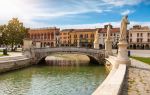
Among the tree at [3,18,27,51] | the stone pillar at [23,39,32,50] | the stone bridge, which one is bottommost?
the stone bridge

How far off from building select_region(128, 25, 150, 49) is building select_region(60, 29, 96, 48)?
47.2 feet

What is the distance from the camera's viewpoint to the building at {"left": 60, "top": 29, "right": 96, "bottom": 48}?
399ft

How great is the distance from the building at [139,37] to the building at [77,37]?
14374mm

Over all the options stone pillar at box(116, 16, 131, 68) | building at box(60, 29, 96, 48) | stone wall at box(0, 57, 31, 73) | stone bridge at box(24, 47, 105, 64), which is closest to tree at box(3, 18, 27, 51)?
stone bridge at box(24, 47, 105, 64)

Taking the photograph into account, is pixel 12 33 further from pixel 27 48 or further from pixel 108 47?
pixel 108 47

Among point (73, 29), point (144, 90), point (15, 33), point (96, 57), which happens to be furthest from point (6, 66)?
point (73, 29)

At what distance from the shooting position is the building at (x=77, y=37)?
122 metres

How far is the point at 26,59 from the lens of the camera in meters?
41.2

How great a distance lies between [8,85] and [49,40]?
343 feet

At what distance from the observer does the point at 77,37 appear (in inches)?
4931

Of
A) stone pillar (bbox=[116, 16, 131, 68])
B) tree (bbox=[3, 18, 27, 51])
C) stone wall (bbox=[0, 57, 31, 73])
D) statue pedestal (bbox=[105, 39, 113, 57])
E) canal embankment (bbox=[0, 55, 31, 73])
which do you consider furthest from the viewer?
tree (bbox=[3, 18, 27, 51])

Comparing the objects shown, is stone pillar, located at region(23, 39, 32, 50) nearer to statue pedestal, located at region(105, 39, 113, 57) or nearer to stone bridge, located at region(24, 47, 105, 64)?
stone bridge, located at region(24, 47, 105, 64)

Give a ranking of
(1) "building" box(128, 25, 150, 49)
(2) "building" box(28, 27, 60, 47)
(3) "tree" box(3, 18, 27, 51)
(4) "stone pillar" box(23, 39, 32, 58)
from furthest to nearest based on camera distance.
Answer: (2) "building" box(28, 27, 60, 47)
(1) "building" box(128, 25, 150, 49)
(3) "tree" box(3, 18, 27, 51)
(4) "stone pillar" box(23, 39, 32, 58)

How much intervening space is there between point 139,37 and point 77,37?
23.9 m
